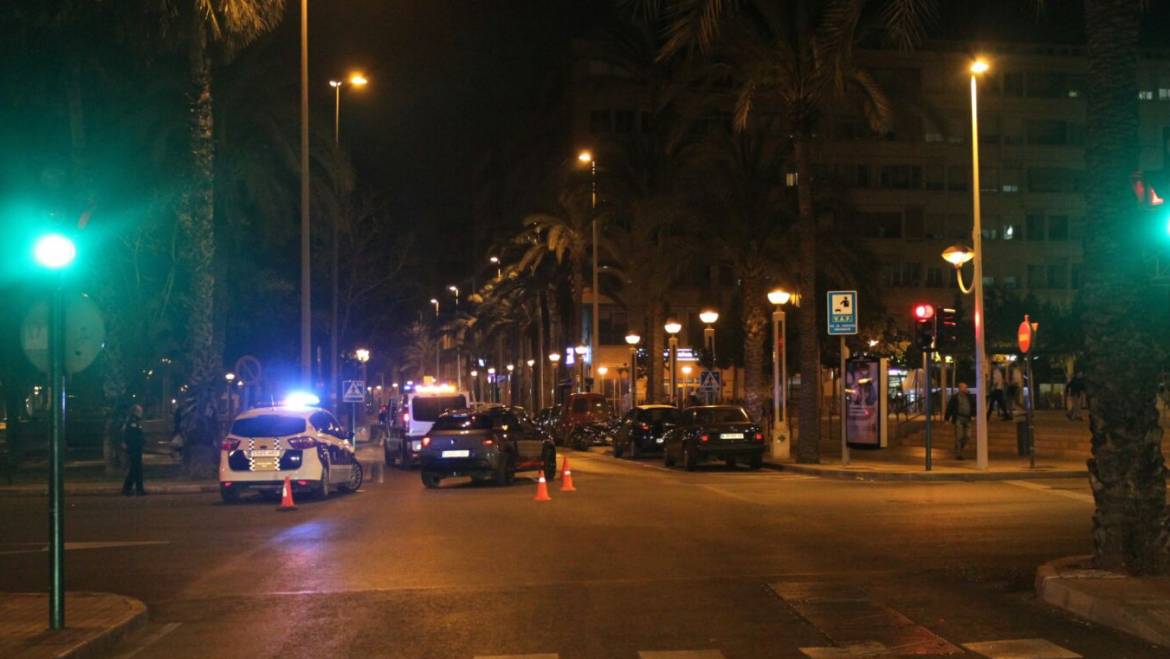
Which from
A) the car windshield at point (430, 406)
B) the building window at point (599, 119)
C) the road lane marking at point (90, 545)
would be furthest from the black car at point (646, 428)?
the building window at point (599, 119)

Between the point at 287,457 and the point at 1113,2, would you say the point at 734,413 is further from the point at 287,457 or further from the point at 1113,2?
the point at 1113,2

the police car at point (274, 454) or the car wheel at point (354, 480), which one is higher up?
the police car at point (274, 454)

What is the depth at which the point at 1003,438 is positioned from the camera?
36531 millimetres

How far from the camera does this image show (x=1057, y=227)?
77000mm

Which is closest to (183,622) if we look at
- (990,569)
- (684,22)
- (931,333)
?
(990,569)

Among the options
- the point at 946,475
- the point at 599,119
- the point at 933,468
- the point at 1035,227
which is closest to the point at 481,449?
the point at 946,475

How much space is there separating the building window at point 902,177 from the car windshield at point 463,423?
2245 inches

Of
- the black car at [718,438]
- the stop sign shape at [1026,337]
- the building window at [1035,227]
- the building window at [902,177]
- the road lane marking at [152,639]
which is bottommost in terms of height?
the road lane marking at [152,639]

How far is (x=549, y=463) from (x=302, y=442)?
6.43m

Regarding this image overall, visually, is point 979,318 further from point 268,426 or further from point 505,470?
point 268,426

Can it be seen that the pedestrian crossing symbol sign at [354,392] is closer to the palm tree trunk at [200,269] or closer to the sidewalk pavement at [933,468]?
the palm tree trunk at [200,269]

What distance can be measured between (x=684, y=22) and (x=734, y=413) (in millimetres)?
15388

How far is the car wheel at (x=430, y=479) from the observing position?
24.8 m

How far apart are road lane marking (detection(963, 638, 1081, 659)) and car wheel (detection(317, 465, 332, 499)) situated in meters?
15.2
